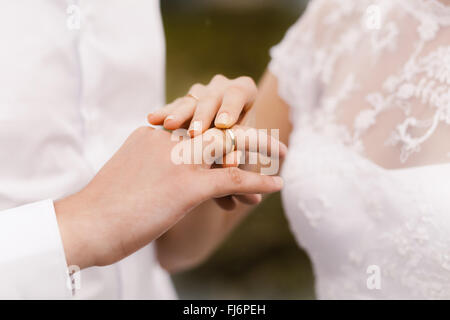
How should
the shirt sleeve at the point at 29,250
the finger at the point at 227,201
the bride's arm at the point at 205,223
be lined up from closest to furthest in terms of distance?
1. the shirt sleeve at the point at 29,250
2. the finger at the point at 227,201
3. the bride's arm at the point at 205,223

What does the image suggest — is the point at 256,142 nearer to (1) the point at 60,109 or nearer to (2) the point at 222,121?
(2) the point at 222,121

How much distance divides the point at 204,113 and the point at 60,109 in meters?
0.16

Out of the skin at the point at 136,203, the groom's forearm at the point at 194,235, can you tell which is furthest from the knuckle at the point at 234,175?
the groom's forearm at the point at 194,235

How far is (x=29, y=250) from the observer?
357mm

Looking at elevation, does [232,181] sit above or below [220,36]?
below

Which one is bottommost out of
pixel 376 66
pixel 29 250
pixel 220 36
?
pixel 29 250

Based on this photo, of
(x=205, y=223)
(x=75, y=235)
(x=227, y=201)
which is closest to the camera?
(x=75, y=235)

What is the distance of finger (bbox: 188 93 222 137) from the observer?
37cm

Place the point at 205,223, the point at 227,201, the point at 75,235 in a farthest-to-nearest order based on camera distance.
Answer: the point at 205,223
the point at 227,201
the point at 75,235

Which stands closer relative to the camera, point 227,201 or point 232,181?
point 232,181

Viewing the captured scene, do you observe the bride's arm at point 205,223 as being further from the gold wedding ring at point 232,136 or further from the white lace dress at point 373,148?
the gold wedding ring at point 232,136

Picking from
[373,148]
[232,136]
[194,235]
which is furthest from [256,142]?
[194,235]

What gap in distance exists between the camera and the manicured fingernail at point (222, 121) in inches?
14.6
